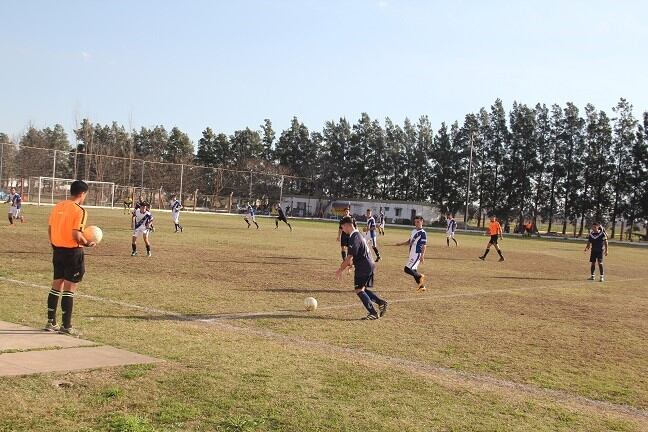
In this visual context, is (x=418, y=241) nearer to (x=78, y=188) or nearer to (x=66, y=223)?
(x=78, y=188)

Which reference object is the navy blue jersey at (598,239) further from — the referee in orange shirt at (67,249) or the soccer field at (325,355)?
the referee in orange shirt at (67,249)

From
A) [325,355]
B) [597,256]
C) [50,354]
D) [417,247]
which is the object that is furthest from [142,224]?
[597,256]

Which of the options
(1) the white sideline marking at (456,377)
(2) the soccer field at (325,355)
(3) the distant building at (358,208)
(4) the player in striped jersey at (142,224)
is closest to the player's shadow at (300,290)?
(2) the soccer field at (325,355)

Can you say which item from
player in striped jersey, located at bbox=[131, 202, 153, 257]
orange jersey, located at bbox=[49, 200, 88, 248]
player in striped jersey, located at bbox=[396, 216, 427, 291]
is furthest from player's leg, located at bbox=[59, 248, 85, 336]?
player in striped jersey, located at bbox=[131, 202, 153, 257]

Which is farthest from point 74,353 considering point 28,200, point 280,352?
point 28,200

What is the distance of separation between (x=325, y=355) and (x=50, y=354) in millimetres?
3360

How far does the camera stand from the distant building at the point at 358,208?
9994 cm

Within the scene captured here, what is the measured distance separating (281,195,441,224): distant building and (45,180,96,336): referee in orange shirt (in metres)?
83.2

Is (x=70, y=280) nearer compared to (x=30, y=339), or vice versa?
(x=30, y=339)

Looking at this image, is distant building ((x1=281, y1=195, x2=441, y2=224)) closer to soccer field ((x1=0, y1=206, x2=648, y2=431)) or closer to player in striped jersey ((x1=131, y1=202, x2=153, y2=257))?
player in striped jersey ((x1=131, y1=202, x2=153, y2=257))

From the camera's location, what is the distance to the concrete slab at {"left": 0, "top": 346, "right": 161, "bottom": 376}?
727 cm

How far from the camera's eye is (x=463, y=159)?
110500 mm

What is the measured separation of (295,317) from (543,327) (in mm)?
4592

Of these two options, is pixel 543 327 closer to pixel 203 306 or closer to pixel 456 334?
pixel 456 334
